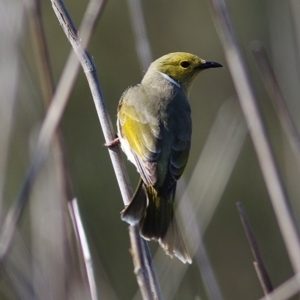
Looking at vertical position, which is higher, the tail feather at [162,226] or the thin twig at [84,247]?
the thin twig at [84,247]

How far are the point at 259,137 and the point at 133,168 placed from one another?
5378 millimetres

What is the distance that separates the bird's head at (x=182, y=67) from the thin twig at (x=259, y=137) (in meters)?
1.55

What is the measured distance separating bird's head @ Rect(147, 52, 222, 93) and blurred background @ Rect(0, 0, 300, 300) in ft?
0.92

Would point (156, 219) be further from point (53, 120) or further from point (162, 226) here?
point (53, 120)

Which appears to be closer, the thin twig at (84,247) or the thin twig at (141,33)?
the thin twig at (84,247)

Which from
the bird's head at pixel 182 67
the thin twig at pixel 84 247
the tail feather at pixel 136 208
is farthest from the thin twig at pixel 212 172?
the thin twig at pixel 84 247

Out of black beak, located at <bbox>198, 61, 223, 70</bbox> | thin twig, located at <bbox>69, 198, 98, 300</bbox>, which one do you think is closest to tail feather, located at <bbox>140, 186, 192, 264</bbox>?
thin twig, located at <bbox>69, 198, 98, 300</bbox>

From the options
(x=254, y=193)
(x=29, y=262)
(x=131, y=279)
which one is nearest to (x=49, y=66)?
(x=29, y=262)

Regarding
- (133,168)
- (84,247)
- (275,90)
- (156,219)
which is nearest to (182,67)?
(156,219)

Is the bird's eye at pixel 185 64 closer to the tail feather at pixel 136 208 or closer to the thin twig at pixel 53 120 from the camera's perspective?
the tail feather at pixel 136 208

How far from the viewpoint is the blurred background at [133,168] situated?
2943 millimetres

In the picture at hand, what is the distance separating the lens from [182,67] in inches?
155

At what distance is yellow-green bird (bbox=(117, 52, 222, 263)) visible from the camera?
3.07 metres

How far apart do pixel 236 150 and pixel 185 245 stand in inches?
22.5
